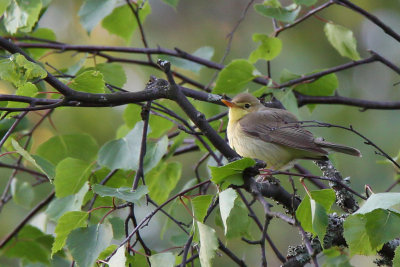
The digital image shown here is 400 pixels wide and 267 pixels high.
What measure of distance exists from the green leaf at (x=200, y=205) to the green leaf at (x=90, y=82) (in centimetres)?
71

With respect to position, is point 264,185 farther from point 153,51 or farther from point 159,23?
point 159,23

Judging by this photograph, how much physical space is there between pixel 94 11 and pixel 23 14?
0.55 metres

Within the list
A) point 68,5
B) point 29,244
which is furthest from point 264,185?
point 68,5

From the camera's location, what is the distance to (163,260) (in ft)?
7.23

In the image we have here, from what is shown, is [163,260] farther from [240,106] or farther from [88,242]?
[240,106]

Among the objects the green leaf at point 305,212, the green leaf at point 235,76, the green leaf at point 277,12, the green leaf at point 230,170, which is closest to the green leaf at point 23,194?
the green leaf at point 235,76

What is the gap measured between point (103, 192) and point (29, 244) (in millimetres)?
1700

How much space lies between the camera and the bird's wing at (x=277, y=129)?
392 cm

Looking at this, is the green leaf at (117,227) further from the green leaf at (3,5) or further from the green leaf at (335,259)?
the green leaf at (335,259)

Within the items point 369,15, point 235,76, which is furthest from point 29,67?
point 369,15

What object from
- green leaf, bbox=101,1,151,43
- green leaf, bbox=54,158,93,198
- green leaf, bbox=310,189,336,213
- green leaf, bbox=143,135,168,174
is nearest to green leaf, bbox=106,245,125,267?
green leaf, bbox=310,189,336,213

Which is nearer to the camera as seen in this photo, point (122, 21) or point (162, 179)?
point (162, 179)

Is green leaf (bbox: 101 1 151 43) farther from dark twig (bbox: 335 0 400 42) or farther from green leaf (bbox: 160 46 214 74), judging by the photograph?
dark twig (bbox: 335 0 400 42)

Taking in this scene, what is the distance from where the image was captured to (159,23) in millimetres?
9781
